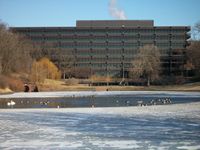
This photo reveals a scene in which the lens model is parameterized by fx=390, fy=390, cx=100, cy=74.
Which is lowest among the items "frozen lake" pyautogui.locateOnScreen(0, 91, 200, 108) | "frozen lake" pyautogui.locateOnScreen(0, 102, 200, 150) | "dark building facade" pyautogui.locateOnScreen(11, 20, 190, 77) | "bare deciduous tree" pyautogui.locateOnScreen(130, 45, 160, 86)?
"frozen lake" pyautogui.locateOnScreen(0, 91, 200, 108)

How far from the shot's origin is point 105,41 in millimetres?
155250

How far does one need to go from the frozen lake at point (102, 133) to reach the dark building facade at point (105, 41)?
131m

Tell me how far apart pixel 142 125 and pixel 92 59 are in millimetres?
136452

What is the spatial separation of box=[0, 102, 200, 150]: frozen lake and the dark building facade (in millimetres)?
130926

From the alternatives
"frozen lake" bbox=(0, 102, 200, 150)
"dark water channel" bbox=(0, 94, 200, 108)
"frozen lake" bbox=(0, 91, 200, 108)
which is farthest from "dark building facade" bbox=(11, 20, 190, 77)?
"frozen lake" bbox=(0, 102, 200, 150)

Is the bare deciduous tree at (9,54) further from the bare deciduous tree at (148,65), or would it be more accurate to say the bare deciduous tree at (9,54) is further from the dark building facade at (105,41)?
the dark building facade at (105,41)

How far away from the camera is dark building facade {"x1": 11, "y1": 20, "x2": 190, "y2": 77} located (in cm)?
15362

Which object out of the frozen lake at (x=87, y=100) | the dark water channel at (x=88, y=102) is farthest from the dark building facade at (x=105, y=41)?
the dark water channel at (x=88, y=102)

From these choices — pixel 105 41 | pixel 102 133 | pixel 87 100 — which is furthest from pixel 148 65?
pixel 102 133

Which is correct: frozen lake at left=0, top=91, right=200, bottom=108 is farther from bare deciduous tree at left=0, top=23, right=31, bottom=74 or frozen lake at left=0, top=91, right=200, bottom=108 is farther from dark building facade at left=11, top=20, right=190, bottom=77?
dark building facade at left=11, top=20, right=190, bottom=77

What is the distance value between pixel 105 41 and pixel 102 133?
139315 mm

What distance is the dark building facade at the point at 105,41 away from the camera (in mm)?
153625

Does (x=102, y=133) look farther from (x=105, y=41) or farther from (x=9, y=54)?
(x=105, y=41)

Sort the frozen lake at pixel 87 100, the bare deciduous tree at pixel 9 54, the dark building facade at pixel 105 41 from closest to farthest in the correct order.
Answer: the frozen lake at pixel 87 100 < the bare deciduous tree at pixel 9 54 < the dark building facade at pixel 105 41
